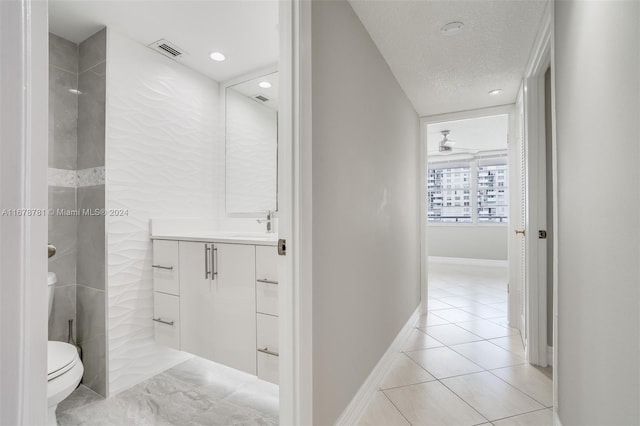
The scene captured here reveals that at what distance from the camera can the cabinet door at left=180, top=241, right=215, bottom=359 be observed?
6.18 feet

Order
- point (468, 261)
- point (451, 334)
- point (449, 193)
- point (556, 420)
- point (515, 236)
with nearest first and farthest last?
point (556, 420) → point (451, 334) → point (515, 236) → point (468, 261) → point (449, 193)

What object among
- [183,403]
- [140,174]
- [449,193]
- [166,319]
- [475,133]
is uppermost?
[475,133]

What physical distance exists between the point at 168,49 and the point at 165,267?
1.49 metres

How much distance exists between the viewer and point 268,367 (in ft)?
5.43

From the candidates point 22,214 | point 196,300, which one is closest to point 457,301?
point 196,300

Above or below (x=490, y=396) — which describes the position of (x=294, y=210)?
above

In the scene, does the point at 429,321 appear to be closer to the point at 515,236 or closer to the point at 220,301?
the point at 515,236

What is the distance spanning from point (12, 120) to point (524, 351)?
10.1 feet

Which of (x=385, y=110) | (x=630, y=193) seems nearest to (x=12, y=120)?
(x=630, y=193)

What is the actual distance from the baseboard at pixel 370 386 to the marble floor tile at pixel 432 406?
12 centimetres

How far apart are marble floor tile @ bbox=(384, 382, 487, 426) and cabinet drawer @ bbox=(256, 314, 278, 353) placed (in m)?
0.81

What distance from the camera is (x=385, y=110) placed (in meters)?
2.28

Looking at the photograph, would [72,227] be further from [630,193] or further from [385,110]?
[630,193]

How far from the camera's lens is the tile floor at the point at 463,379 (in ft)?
5.62
